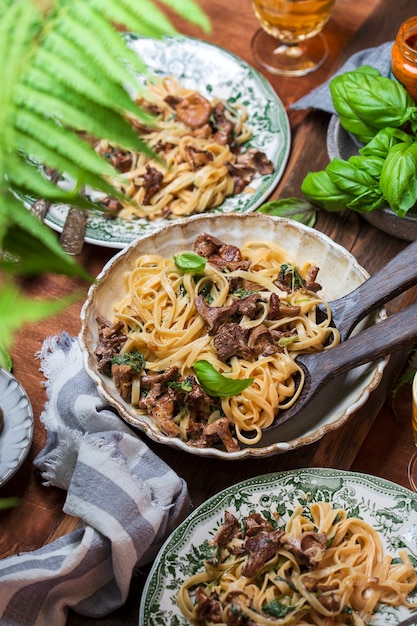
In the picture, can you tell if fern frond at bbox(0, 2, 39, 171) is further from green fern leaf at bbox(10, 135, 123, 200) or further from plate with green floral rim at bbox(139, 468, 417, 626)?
plate with green floral rim at bbox(139, 468, 417, 626)

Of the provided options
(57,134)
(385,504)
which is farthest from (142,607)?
(57,134)

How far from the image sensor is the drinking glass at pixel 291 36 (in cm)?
304

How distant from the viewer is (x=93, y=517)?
198 cm

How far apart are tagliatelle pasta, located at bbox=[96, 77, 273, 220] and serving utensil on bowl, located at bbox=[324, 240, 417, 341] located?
73 cm

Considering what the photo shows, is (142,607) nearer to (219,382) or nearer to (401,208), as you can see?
(219,382)

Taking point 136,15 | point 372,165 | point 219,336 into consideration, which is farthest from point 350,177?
point 136,15

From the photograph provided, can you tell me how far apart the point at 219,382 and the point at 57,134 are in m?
1.05

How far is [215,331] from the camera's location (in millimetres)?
2297

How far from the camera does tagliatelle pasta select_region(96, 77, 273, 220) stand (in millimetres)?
2818

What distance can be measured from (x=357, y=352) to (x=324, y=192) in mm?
736

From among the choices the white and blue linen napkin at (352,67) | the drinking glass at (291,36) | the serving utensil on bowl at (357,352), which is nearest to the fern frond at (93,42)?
the serving utensil on bowl at (357,352)

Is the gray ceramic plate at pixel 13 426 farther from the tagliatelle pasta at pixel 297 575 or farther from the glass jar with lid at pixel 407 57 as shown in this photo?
the glass jar with lid at pixel 407 57

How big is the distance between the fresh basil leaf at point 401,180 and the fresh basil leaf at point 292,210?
34 cm

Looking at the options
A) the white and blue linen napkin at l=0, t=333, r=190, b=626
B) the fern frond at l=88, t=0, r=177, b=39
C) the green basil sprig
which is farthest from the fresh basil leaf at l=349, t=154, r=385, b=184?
the fern frond at l=88, t=0, r=177, b=39
